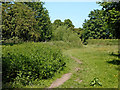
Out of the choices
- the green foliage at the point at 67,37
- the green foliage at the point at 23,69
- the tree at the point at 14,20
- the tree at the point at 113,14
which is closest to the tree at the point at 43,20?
the green foliage at the point at 67,37

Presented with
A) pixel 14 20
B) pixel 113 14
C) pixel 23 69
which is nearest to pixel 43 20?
pixel 14 20

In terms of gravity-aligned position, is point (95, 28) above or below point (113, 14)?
above

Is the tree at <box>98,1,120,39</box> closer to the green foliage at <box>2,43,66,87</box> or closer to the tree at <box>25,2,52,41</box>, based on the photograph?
the green foliage at <box>2,43,66,87</box>

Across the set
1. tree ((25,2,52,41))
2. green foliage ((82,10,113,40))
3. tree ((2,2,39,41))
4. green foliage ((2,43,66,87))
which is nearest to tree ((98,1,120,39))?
green foliage ((2,43,66,87))

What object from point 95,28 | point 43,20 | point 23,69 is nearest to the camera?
point 23,69

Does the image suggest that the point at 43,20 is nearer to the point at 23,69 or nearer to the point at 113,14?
the point at 113,14

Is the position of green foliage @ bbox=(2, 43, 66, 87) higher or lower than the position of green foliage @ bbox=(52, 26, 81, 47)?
lower

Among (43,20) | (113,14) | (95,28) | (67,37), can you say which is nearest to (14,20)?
(113,14)

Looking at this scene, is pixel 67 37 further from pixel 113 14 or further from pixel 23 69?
pixel 23 69

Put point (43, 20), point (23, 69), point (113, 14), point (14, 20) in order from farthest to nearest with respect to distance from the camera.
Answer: point (43, 20)
point (14, 20)
point (113, 14)
point (23, 69)

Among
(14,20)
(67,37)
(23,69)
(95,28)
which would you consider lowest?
(23,69)

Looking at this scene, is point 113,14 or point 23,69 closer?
point 23,69

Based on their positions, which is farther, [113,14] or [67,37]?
[67,37]

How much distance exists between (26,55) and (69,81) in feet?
12.4
